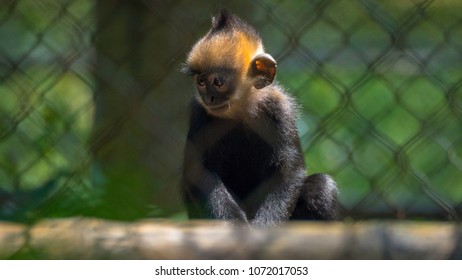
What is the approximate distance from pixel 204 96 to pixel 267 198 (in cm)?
28

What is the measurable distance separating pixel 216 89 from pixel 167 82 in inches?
8.1

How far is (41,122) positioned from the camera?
1.60 m

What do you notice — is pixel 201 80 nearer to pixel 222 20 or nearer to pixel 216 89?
pixel 216 89

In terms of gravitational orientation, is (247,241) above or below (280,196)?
below

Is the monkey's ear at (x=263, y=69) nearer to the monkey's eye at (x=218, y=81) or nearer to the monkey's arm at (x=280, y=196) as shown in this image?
the monkey's eye at (x=218, y=81)

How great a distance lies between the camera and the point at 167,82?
1772 mm

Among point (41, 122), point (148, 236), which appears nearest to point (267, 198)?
point (41, 122)

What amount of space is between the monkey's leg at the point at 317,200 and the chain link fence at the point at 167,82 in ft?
0.17

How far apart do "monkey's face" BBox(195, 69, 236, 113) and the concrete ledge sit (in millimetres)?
878

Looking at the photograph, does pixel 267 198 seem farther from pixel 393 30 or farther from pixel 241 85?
pixel 393 30

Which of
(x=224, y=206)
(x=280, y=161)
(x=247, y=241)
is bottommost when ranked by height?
(x=247, y=241)

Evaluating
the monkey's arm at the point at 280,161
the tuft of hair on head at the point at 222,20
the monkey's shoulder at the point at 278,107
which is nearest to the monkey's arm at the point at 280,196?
the monkey's arm at the point at 280,161

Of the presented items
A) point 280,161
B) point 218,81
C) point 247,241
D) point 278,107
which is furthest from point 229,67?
point 247,241

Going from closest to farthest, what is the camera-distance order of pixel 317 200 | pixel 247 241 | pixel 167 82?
pixel 247 241, pixel 167 82, pixel 317 200
